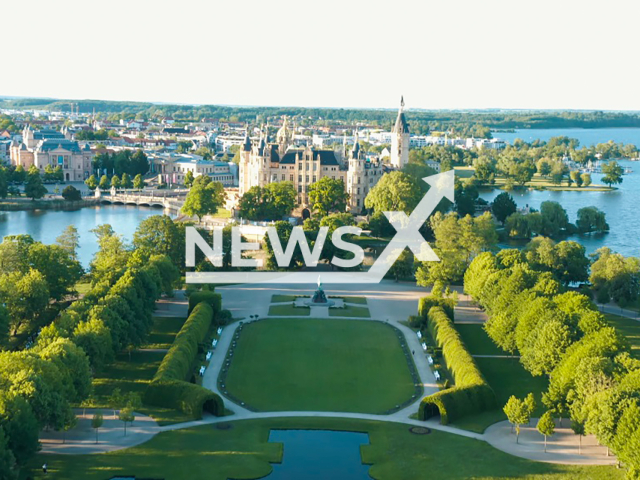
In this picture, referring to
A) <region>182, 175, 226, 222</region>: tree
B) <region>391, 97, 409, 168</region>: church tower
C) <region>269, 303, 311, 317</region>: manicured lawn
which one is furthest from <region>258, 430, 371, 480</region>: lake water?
<region>391, 97, 409, 168</region>: church tower

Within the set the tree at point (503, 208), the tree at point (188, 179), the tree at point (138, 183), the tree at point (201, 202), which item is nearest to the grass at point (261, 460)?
the tree at point (201, 202)

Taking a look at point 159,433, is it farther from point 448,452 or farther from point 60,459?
point 448,452

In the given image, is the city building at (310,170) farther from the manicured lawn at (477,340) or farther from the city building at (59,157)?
the city building at (59,157)

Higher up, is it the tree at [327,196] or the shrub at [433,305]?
Result: the tree at [327,196]

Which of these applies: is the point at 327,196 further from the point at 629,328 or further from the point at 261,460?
the point at 261,460

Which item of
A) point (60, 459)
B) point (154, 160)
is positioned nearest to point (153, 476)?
point (60, 459)

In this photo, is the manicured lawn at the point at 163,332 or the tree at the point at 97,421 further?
the manicured lawn at the point at 163,332

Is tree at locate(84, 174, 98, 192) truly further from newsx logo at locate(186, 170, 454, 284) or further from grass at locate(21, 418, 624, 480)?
grass at locate(21, 418, 624, 480)

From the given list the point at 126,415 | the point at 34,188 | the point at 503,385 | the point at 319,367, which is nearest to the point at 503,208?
the point at 503,385
